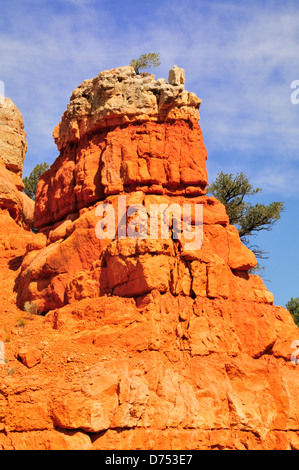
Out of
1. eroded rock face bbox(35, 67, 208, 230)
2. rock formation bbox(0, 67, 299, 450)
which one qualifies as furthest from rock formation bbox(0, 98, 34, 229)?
eroded rock face bbox(35, 67, 208, 230)

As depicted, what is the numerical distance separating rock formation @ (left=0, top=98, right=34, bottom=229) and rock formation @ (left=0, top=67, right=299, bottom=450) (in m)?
6.71

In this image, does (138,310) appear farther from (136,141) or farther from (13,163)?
(13,163)

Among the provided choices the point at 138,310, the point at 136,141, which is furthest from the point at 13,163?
the point at 138,310

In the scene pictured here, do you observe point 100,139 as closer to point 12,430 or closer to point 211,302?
point 211,302

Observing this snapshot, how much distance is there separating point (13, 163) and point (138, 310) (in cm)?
1795

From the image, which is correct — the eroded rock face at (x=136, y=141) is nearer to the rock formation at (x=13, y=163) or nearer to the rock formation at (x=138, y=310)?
the rock formation at (x=138, y=310)

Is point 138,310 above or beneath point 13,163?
beneath

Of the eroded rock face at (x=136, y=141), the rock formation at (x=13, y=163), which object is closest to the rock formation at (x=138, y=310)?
the eroded rock face at (x=136, y=141)

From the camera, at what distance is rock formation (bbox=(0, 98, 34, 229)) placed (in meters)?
29.6

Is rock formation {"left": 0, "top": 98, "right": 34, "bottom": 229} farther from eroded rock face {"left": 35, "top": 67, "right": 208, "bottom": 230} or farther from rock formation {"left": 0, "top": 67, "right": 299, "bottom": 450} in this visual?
eroded rock face {"left": 35, "top": 67, "right": 208, "bottom": 230}

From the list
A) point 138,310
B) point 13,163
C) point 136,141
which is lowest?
point 138,310

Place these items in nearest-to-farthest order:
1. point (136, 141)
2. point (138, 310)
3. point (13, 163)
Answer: point (138, 310) < point (136, 141) < point (13, 163)

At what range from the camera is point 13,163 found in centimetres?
3291

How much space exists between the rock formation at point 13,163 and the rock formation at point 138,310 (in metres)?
6.71
